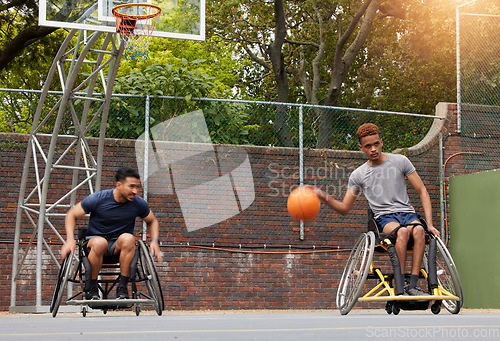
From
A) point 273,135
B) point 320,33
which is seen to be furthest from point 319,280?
point 320,33

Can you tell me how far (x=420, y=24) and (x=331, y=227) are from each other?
34.8 feet

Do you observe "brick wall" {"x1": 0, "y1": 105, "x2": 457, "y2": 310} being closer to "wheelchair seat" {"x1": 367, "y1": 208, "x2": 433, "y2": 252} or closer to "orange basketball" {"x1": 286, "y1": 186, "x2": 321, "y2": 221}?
"orange basketball" {"x1": 286, "y1": 186, "x2": 321, "y2": 221}

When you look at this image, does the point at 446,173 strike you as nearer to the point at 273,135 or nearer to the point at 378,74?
the point at 273,135

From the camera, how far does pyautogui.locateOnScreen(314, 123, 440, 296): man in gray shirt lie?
5.43 m

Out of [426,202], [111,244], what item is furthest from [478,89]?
[111,244]

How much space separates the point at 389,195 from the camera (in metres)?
5.72

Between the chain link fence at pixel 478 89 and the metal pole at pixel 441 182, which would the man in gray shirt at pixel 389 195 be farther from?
the chain link fence at pixel 478 89

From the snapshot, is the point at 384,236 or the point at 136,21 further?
the point at 136,21

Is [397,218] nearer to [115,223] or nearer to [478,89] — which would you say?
[115,223]

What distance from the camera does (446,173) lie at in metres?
12.2

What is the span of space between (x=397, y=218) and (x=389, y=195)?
21cm

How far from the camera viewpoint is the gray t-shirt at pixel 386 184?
18.7 feet

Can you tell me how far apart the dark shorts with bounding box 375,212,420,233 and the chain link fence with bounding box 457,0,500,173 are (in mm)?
7092

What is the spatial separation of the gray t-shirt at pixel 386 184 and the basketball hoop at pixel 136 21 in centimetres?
374
